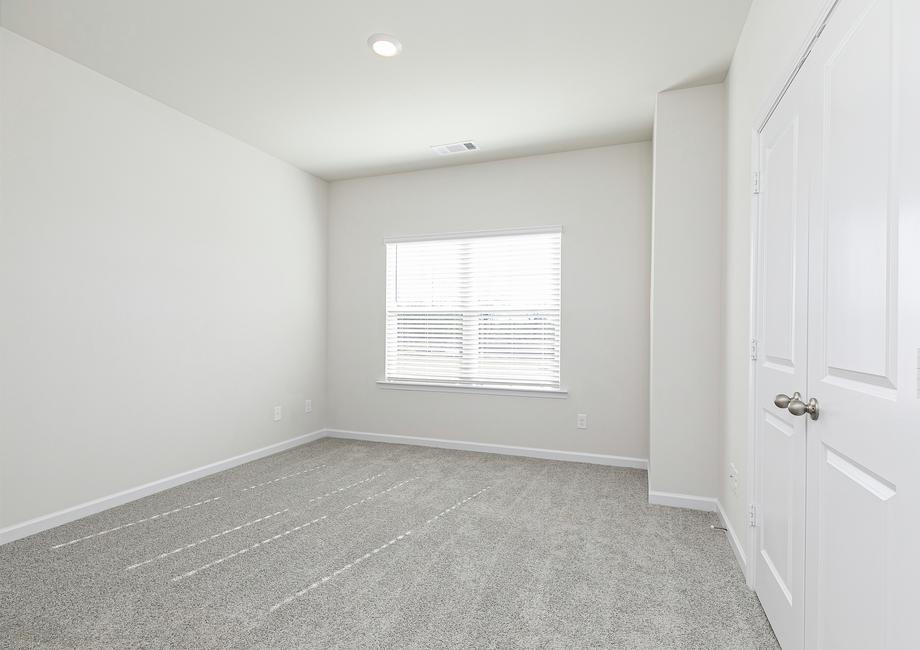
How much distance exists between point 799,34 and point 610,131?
2335mm

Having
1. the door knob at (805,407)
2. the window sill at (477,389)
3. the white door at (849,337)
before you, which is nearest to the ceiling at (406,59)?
the white door at (849,337)

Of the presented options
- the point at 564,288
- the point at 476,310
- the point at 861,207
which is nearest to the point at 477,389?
the point at 476,310

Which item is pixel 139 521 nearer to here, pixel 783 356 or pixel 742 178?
pixel 783 356

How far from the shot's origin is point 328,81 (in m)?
3.14

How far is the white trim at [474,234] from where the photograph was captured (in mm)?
4406

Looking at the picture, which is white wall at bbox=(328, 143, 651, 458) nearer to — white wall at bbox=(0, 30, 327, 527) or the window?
the window

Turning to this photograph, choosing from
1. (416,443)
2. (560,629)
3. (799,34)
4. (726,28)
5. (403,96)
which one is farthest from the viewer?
(416,443)

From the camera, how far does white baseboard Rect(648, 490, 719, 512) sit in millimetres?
3150

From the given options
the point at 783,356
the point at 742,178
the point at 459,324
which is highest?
the point at 742,178

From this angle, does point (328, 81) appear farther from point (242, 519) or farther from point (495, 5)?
point (242, 519)

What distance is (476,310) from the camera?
4.67 metres

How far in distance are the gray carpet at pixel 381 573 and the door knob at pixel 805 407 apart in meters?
0.92

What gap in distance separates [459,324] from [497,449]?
122 cm

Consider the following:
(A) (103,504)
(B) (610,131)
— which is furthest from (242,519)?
(B) (610,131)
